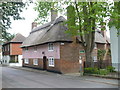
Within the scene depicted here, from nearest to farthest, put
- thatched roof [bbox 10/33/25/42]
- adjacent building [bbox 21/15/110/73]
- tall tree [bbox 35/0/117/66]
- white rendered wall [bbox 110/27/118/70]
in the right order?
tall tree [bbox 35/0/117/66]
white rendered wall [bbox 110/27/118/70]
adjacent building [bbox 21/15/110/73]
thatched roof [bbox 10/33/25/42]

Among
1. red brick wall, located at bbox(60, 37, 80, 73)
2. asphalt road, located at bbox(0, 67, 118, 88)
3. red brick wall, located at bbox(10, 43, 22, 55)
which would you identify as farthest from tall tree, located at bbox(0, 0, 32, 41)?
red brick wall, located at bbox(10, 43, 22, 55)

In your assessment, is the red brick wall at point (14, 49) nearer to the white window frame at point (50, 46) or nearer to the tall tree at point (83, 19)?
the white window frame at point (50, 46)

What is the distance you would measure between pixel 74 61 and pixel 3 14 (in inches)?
536

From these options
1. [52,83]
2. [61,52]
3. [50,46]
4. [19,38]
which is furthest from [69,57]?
[19,38]

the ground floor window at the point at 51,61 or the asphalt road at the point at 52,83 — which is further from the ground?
the ground floor window at the point at 51,61

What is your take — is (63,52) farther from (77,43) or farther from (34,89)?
(34,89)

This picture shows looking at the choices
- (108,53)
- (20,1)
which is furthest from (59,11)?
(108,53)

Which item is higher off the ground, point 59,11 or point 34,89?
point 59,11

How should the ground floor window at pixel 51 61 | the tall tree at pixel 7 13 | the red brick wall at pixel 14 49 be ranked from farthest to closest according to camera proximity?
the red brick wall at pixel 14 49 < the ground floor window at pixel 51 61 < the tall tree at pixel 7 13

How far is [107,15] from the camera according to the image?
15.5 metres

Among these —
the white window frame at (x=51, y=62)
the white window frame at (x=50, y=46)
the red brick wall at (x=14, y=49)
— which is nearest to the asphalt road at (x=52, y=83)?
the white window frame at (x=51, y=62)

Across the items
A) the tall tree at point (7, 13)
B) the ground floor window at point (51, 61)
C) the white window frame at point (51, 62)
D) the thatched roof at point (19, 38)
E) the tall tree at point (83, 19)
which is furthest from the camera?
the thatched roof at point (19, 38)

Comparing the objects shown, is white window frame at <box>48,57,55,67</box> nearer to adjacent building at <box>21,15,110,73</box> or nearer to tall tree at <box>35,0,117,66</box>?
adjacent building at <box>21,15,110,73</box>

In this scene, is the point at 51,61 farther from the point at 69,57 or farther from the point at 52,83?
the point at 52,83
